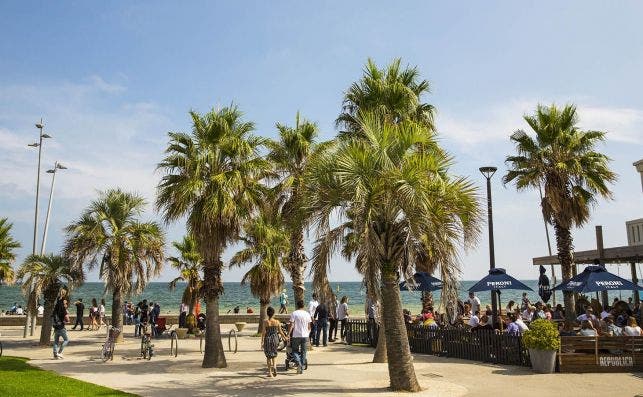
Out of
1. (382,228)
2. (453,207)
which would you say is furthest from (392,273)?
(453,207)

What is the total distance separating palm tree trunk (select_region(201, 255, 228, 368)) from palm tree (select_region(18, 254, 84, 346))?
8814 millimetres

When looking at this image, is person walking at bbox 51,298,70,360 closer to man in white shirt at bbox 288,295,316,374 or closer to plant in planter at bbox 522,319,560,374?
man in white shirt at bbox 288,295,316,374

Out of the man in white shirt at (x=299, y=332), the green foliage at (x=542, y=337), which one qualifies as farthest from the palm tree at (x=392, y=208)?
the green foliage at (x=542, y=337)

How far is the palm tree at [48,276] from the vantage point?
22484 mm

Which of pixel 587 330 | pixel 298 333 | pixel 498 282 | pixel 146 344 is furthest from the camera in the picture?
pixel 498 282

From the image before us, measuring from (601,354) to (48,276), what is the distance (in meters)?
20.1

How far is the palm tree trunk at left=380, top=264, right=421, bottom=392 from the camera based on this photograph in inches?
485

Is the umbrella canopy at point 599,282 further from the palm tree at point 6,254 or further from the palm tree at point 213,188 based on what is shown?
the palm tree at point 6,254

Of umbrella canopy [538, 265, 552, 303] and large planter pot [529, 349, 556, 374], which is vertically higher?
umbrella canopy [538, 265, 552, 303]

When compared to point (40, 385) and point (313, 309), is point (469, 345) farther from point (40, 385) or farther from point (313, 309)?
point (40, 385)

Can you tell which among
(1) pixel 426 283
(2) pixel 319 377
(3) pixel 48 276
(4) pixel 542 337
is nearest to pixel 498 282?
(1) pixel 426 283

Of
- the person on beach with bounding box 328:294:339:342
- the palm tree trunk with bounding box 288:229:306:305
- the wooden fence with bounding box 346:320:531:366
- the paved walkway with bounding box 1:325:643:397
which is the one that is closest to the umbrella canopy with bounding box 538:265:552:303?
the wooden fence with bounding box 346:320:531:366

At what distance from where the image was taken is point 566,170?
2244 centimetres

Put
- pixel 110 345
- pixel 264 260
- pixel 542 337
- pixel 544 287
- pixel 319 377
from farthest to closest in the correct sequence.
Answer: pixel 264 260 < pixel 544 287 < pixel 110 345 < pixel 319 377 < pixel 542 337
